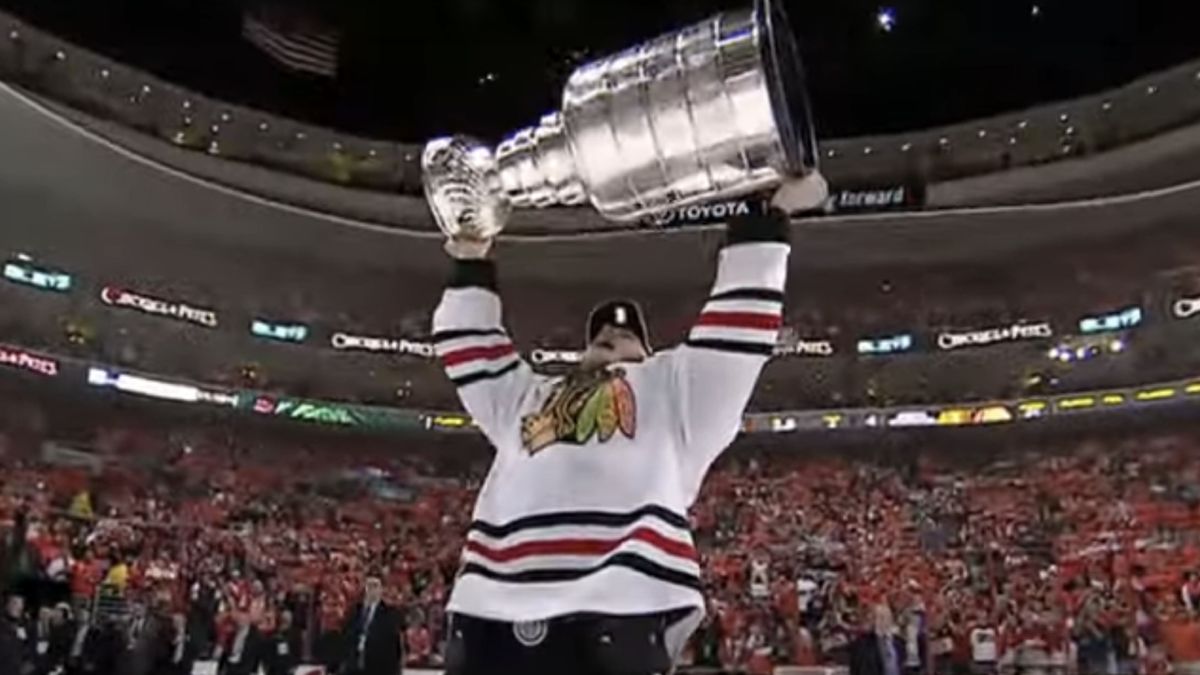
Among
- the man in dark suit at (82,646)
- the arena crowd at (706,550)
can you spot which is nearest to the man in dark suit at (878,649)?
the arena crowd at (706,550)

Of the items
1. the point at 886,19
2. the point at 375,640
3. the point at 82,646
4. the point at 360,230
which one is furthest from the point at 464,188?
the point at 360,230

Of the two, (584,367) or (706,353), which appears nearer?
(706,353)

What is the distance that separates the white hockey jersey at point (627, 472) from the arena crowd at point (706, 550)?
6424 millimetres

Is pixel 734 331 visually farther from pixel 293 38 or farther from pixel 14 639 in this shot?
pixel 293 38

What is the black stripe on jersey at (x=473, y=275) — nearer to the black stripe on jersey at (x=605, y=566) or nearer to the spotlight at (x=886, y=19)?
the black stripe on jersey at (x=605, y=566)

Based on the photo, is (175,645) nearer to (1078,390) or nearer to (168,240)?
(168,240)

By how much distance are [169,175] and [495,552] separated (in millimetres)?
14607

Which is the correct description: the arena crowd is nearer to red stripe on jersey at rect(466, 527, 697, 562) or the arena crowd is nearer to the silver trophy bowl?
the silver trophy bowl

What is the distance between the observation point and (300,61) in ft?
53.0

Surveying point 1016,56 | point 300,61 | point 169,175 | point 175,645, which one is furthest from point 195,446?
point 1016,56

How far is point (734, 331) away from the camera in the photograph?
2271 millimetres

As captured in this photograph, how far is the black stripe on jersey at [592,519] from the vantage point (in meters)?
2.22

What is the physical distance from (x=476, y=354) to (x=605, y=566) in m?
0.58

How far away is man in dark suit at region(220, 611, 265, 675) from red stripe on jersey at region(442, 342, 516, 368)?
29.1ft
